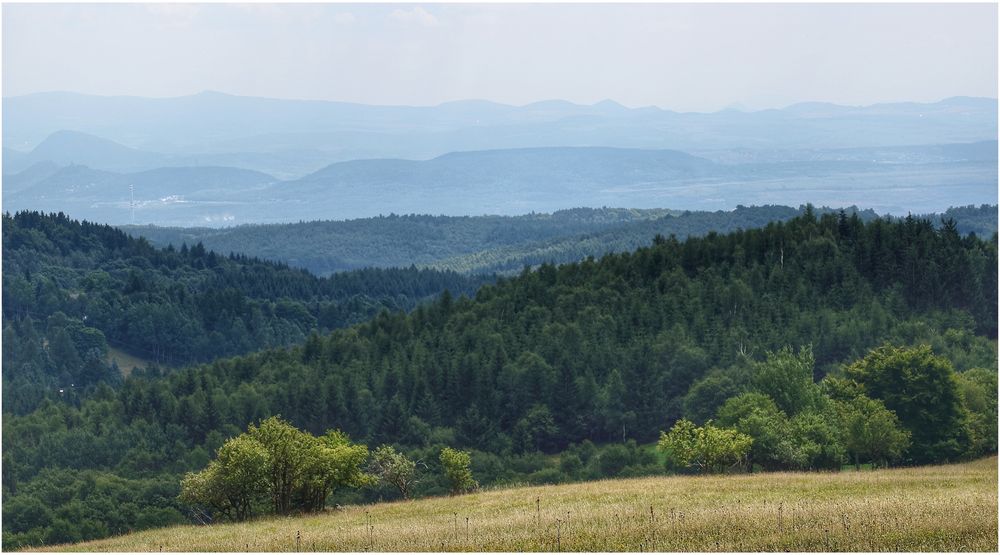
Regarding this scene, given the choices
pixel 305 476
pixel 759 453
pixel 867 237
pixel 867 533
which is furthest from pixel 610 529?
pixel 867 237

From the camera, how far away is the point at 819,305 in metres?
127

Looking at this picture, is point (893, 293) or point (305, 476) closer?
point (305, 476)

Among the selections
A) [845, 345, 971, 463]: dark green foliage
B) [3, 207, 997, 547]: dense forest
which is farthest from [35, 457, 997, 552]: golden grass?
[3, 207, 997, 547]: dense forest

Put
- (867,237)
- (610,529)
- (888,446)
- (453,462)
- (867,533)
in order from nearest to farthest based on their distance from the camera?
(867,533) → (610,529) → (453,462) → (888,446) → (867,237)

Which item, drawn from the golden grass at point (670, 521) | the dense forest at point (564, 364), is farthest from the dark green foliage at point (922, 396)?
the golden grass at point (670, 521)

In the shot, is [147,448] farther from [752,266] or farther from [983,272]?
[983,272]

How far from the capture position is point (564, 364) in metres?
126

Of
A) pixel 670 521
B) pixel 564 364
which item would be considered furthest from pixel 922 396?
pixel 564 364

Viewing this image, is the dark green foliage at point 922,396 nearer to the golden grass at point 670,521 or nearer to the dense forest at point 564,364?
the dense forest at point 564,364

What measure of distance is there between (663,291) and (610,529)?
9656cm

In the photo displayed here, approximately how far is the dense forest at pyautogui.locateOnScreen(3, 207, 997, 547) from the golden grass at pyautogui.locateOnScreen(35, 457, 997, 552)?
1335 inches

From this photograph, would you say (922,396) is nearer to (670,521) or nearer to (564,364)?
(670,521)

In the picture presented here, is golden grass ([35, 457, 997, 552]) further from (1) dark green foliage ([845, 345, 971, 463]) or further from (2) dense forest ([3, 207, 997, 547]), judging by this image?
(2) dense forest ([3, 207, 997, 547])

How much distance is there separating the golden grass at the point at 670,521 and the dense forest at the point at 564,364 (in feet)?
111
